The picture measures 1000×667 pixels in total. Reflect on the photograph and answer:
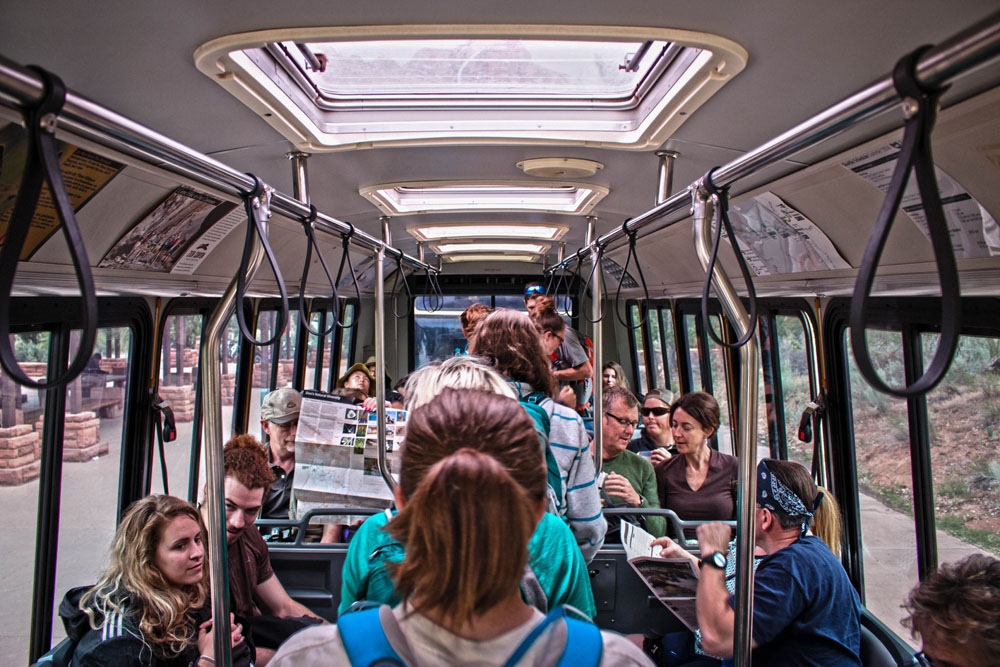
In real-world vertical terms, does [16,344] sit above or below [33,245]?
below

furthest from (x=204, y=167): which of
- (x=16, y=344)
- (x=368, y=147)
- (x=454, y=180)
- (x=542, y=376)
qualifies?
(x=16, y=344)

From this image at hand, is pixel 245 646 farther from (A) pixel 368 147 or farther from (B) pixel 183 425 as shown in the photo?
(B) pixel 183 425

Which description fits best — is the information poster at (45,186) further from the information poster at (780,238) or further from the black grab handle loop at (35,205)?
the information poster at (780,238)

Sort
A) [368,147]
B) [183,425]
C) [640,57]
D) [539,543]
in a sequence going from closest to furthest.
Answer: [539,543] → [640,57] → [368,147] → [183,425]

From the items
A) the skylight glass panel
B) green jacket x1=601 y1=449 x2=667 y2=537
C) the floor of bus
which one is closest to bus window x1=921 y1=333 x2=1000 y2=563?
the floor of bus

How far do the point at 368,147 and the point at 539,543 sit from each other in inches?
60.7

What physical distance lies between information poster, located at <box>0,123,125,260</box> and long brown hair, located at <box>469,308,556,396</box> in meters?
1.41

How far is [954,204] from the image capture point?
7.63 ft

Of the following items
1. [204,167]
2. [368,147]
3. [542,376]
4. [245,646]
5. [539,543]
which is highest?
[368,147]

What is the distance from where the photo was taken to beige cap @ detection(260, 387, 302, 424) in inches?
173

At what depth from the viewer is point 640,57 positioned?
1.87m

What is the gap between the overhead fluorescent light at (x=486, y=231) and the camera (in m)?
5.20

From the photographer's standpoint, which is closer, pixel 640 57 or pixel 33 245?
pixel 640 57

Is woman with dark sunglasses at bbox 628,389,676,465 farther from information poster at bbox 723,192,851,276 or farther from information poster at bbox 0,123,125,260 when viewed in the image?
information poster at bbox 0,123,125,260
